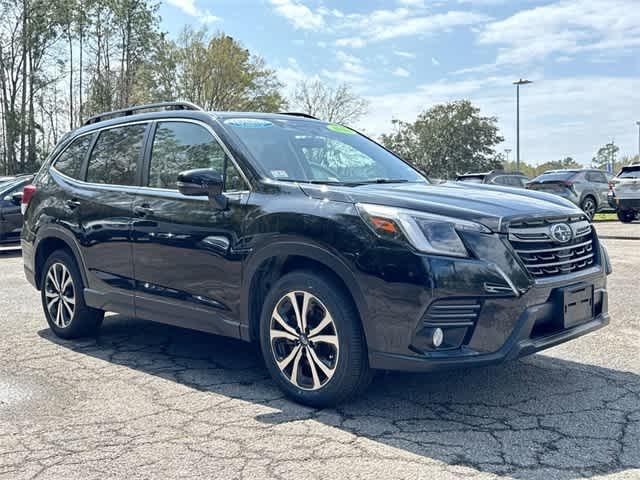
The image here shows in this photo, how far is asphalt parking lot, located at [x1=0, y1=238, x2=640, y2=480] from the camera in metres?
3.17

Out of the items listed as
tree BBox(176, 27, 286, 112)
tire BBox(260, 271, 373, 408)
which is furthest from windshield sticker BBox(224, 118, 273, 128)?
tree BBox(176, 27, 286, 112)

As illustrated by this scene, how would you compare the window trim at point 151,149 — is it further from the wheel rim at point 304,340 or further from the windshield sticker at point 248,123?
the wheel rim at point 304,340

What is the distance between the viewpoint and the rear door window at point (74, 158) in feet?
19.1

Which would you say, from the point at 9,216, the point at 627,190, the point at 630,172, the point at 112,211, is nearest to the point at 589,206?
the point at 630,172

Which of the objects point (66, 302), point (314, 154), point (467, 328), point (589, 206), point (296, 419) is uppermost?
point (314, 154)

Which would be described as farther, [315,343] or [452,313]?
[315,343]

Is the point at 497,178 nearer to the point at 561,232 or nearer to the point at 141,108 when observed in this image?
the point at 141,108

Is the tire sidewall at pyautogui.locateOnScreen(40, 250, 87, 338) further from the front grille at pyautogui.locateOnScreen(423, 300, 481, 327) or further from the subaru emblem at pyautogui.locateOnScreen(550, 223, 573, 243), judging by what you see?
the subaru emblem at pyautogui.locateOnScreen(550, 223, 573, 243)

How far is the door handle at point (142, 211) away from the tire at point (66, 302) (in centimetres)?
103

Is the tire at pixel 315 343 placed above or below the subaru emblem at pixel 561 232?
below

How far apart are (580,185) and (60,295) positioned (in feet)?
63.2

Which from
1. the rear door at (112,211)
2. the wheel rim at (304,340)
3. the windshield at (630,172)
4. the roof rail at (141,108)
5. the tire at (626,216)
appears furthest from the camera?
the tire at (626,216)

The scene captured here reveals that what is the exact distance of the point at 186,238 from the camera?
451cm

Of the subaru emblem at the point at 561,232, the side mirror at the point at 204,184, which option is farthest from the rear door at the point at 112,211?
the subaru emblem at the point at 561,232
